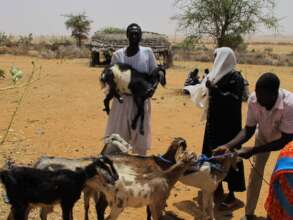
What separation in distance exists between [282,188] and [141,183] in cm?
178

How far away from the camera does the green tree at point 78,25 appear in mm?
45031

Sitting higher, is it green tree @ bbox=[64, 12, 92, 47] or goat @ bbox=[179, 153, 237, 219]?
green tree @ bbox=[64, 12, 92, 47]

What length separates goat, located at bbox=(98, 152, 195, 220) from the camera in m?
4.65

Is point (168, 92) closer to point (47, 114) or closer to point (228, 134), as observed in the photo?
point (47, 114)

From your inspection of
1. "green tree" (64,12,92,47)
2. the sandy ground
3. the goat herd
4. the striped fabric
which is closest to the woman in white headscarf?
the sandy ground

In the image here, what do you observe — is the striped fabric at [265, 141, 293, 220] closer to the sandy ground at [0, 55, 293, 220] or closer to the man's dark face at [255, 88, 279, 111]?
the man's dark face at [255, 88, 279, 111]

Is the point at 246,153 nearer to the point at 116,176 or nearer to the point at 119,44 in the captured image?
the point at 116,176

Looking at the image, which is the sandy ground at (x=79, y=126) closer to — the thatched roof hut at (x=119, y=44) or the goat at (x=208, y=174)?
the goat at (x=208, y=174)

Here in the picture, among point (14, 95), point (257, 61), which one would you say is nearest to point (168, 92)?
point (14, 95)

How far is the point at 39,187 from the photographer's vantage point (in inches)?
157

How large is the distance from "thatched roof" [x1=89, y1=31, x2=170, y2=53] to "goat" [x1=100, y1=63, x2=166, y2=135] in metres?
20.8

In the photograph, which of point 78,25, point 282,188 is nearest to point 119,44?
→ point 78,25

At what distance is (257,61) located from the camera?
34.3 metres

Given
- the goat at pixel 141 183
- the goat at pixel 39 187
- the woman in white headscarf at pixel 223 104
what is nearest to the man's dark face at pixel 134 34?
the woman in white headscarf at pixel 223 104
